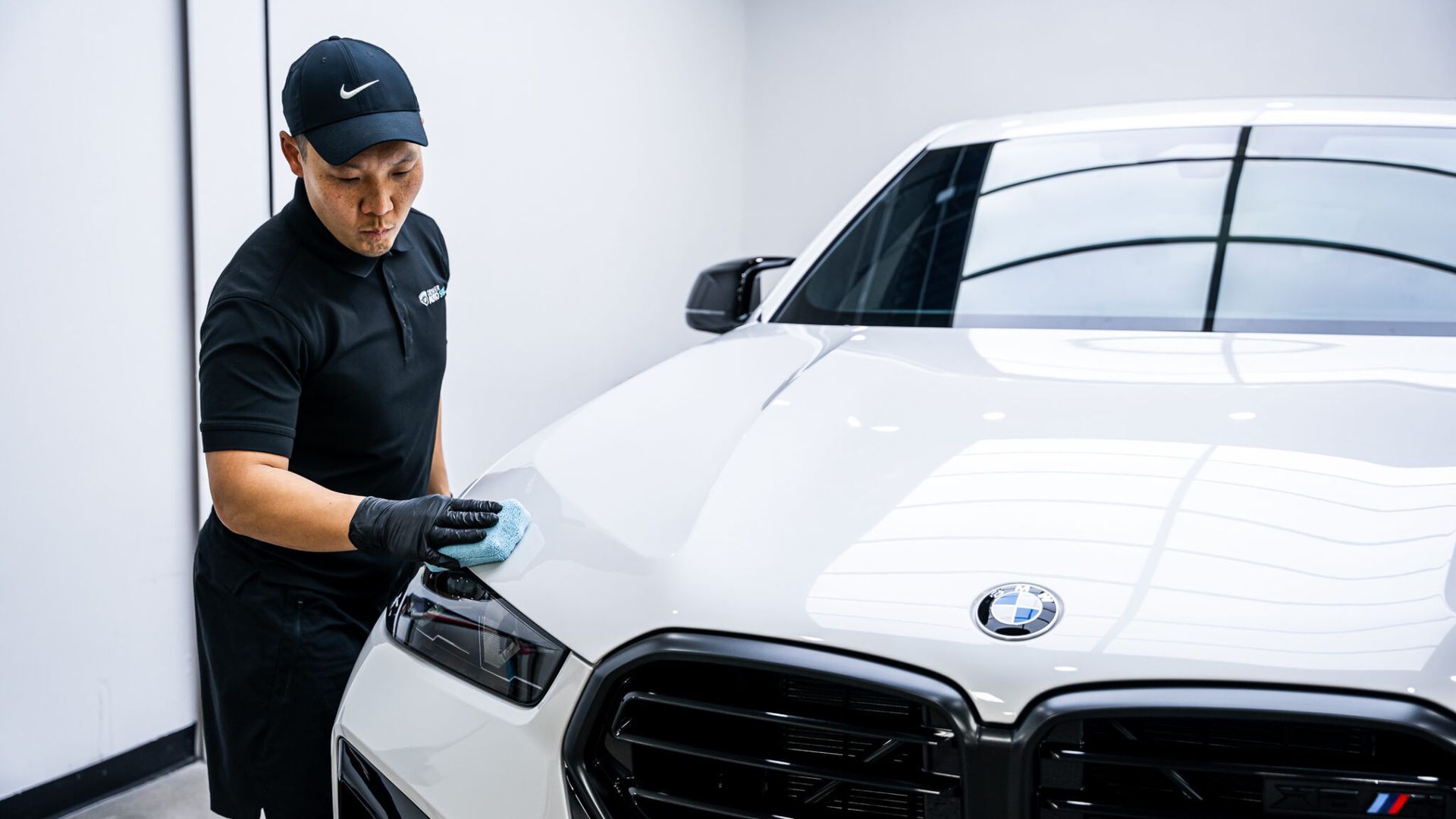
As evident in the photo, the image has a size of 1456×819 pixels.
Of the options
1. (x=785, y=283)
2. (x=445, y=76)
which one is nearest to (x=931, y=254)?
(x=785, y=283)

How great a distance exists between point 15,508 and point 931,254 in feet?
6.55

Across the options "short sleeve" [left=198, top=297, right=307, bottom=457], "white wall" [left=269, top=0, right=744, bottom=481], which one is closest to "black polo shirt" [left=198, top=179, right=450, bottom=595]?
"short sleeve" [left=198, top=297, right=307, bottom=457]

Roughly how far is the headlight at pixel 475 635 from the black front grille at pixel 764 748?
0.34 ft

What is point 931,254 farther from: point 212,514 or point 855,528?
point 212,514

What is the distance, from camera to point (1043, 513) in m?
1.12

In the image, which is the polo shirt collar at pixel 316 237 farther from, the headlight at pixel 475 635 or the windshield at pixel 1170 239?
the windshield at pixel 1170 239

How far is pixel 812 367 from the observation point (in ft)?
5.37

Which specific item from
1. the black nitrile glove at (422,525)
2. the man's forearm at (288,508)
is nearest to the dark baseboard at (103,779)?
the man's forearm at (288,508)

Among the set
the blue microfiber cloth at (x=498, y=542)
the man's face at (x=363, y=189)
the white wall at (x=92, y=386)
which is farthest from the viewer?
the white wall at (x=92, y=386)

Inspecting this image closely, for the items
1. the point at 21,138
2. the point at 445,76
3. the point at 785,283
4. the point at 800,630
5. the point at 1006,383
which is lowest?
the point at 800,630

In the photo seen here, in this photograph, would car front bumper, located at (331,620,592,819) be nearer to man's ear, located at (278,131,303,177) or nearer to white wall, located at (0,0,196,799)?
man's ear, located at (278,131,303,177)

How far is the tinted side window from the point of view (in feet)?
6.39

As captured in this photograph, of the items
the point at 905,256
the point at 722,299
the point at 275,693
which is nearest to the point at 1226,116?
the point at 905,256

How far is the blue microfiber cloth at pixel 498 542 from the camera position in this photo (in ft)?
4.08
